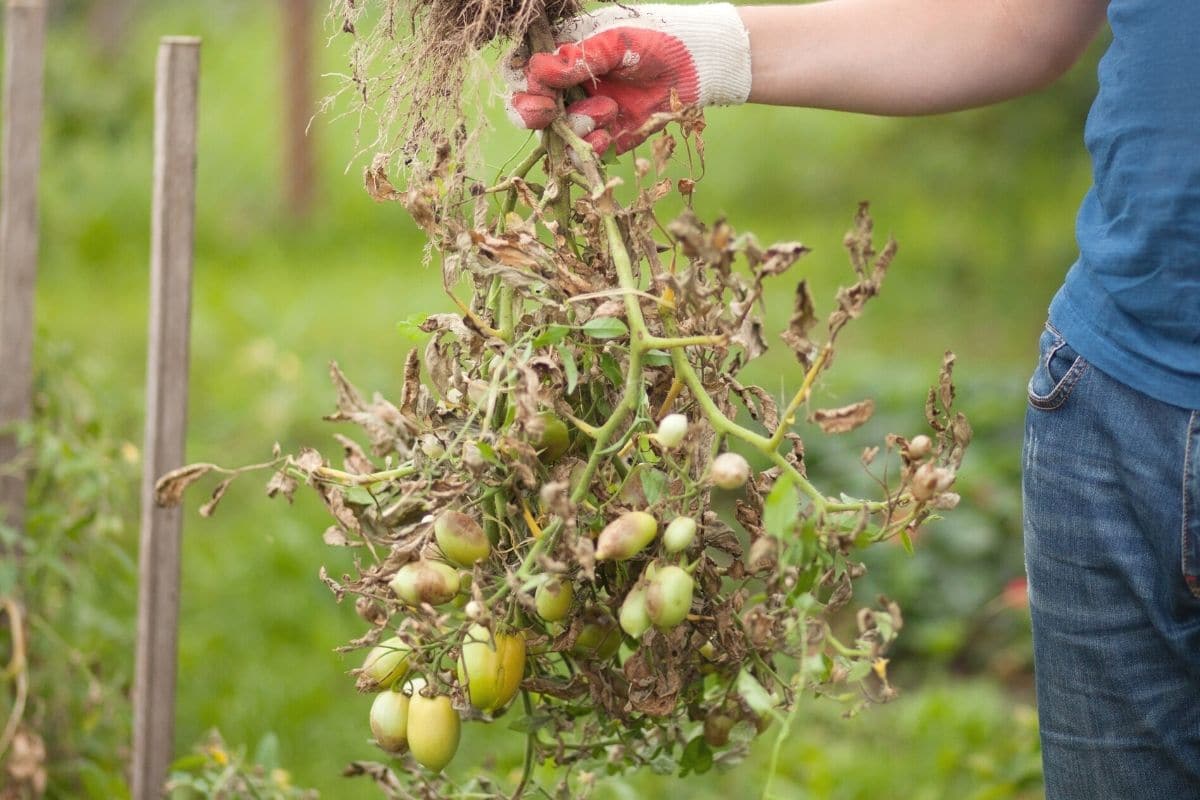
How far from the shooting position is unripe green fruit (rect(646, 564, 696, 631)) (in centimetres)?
104

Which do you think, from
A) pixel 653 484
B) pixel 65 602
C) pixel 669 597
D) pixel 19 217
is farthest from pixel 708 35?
pixel 65 602

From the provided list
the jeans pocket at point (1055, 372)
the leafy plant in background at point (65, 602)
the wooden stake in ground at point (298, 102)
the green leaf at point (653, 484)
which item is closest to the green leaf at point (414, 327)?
the green leaf at point (653, 484)

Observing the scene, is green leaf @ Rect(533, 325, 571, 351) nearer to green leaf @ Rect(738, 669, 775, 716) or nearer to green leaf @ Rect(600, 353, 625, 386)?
green leaf @ Rect(600, 353, 625, 386)

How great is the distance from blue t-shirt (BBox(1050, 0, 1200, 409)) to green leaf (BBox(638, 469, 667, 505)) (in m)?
A: 0.42

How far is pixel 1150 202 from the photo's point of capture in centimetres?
112

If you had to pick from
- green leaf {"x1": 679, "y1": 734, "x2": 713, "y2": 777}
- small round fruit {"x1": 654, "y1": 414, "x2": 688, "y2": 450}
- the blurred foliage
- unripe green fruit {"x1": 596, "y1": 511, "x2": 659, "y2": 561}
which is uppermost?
small round fruit {"x1": 654, "y1": 414, "x2": 688, "y2": 450}

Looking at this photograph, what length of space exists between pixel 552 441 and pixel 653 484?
0.10 metres

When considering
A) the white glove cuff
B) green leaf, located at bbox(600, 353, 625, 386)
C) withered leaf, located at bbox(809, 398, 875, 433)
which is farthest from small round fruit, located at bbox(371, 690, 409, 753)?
the white glove cuff

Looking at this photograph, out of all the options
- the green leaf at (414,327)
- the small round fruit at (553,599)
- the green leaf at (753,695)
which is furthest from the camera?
the green leaf at (414,327)

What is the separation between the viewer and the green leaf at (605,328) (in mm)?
1095

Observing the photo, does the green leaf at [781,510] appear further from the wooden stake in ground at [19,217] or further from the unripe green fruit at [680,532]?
the wooden stake in ground at [19,217]

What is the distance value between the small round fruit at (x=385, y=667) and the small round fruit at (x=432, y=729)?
0.03 meters

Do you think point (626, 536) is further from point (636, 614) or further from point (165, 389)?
point (165, 389)

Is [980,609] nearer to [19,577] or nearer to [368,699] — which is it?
[368,699]
